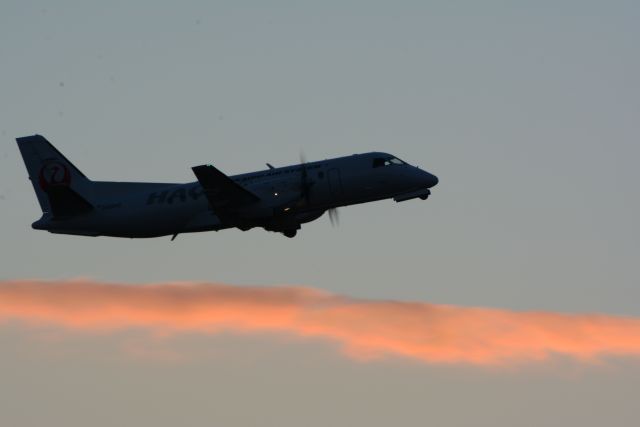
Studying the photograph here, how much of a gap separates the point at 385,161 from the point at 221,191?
707 centimetres

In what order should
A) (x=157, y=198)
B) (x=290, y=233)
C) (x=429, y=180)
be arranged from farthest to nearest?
(x=290, y=233), (x=157, y=198), (x=429, y=180)

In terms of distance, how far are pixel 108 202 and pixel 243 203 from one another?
Answer: 265 inches

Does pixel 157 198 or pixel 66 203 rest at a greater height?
pixel 66 203

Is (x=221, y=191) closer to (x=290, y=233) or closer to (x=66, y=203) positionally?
(x=290, y=233)

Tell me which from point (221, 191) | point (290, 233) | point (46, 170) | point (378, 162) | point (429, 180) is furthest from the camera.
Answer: point (46, 170)

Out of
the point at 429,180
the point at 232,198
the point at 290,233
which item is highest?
the point at 429,180

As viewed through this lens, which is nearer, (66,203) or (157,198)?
(157,198)

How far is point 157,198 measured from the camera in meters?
54.3

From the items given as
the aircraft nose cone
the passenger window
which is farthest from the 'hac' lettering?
the aircraft nose cone

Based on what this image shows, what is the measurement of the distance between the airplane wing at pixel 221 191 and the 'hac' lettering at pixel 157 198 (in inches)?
112

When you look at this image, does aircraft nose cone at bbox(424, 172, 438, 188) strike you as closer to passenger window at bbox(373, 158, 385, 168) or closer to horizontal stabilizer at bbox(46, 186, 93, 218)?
passenger window at bbox(373, 158, 385, 168)

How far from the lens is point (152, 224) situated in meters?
54.2

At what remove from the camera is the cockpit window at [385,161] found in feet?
175

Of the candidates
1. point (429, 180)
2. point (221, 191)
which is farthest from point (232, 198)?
point (429, 180)
